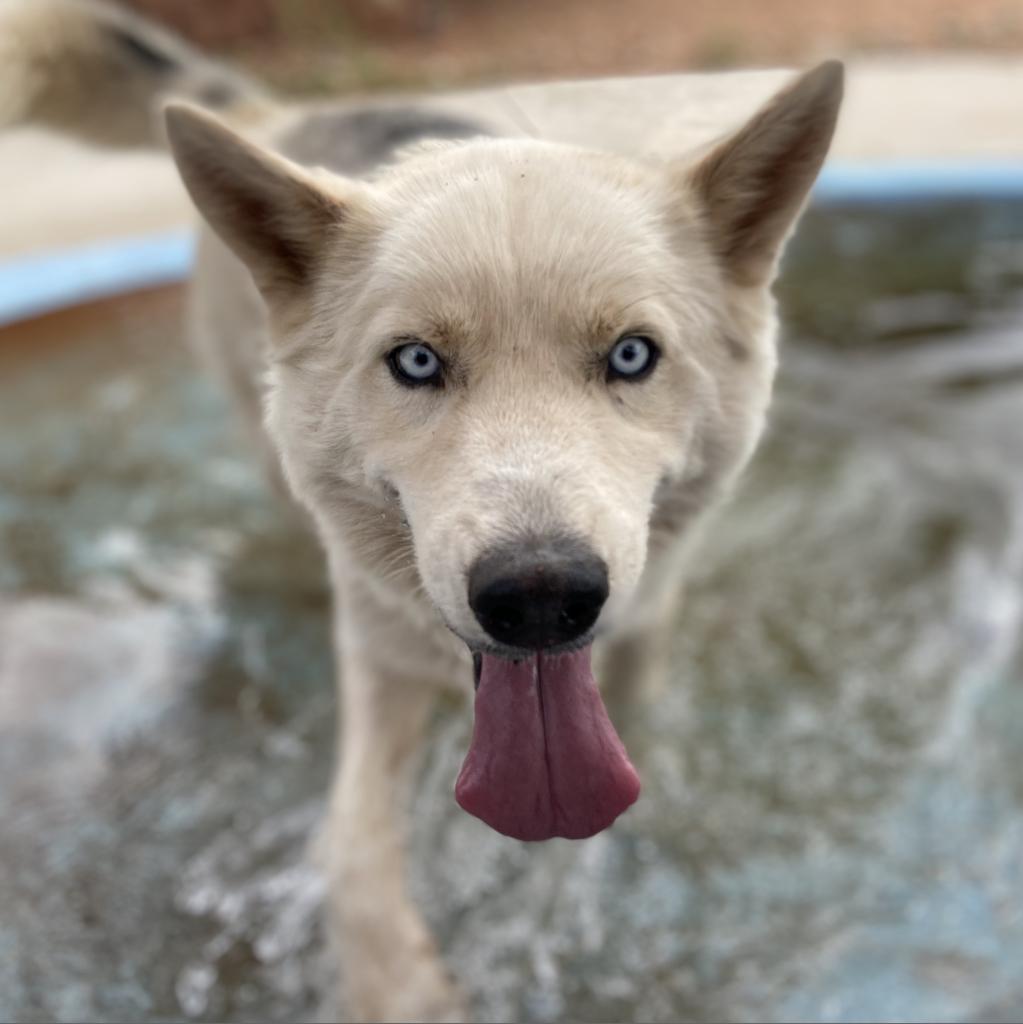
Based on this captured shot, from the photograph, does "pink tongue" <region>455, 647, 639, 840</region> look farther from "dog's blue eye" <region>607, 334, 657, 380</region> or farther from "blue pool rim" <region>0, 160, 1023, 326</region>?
"blue pool rim" <region>0, 160, 1023, 326</region>

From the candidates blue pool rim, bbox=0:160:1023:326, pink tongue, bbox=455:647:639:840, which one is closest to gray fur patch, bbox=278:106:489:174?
pink tongue, bbox=455:647:639:840

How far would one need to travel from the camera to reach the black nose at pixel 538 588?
72.5 inches

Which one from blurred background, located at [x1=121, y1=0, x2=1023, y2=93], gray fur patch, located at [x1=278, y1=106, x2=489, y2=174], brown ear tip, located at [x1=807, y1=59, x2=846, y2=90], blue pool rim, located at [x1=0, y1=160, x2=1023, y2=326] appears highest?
brown ear tip, located at [x1=807, y1=59, x2=846, y2=90]

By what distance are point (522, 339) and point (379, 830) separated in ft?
4.94

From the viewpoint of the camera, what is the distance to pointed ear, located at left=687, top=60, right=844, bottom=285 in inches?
91.0

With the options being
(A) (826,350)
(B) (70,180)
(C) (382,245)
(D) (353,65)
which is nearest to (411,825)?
(C) (382,245)

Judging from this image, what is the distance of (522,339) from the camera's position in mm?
2145

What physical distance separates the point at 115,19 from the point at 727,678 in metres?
3.52

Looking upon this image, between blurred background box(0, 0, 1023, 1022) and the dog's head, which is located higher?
the dog's head

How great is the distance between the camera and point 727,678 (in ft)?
14.0

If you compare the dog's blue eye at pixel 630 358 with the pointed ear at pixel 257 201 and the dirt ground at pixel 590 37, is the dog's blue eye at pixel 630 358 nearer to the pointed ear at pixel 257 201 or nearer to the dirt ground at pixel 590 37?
the pointed ear at pixel 257 201

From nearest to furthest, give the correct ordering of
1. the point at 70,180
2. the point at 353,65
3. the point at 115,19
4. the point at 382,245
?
1. the point at 382,245
2. the point at 115,19
3. the point at 70,180
4. the point at 353,65

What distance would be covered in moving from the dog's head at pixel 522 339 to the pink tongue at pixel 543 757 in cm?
6

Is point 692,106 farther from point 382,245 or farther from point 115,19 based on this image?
point 115,19
